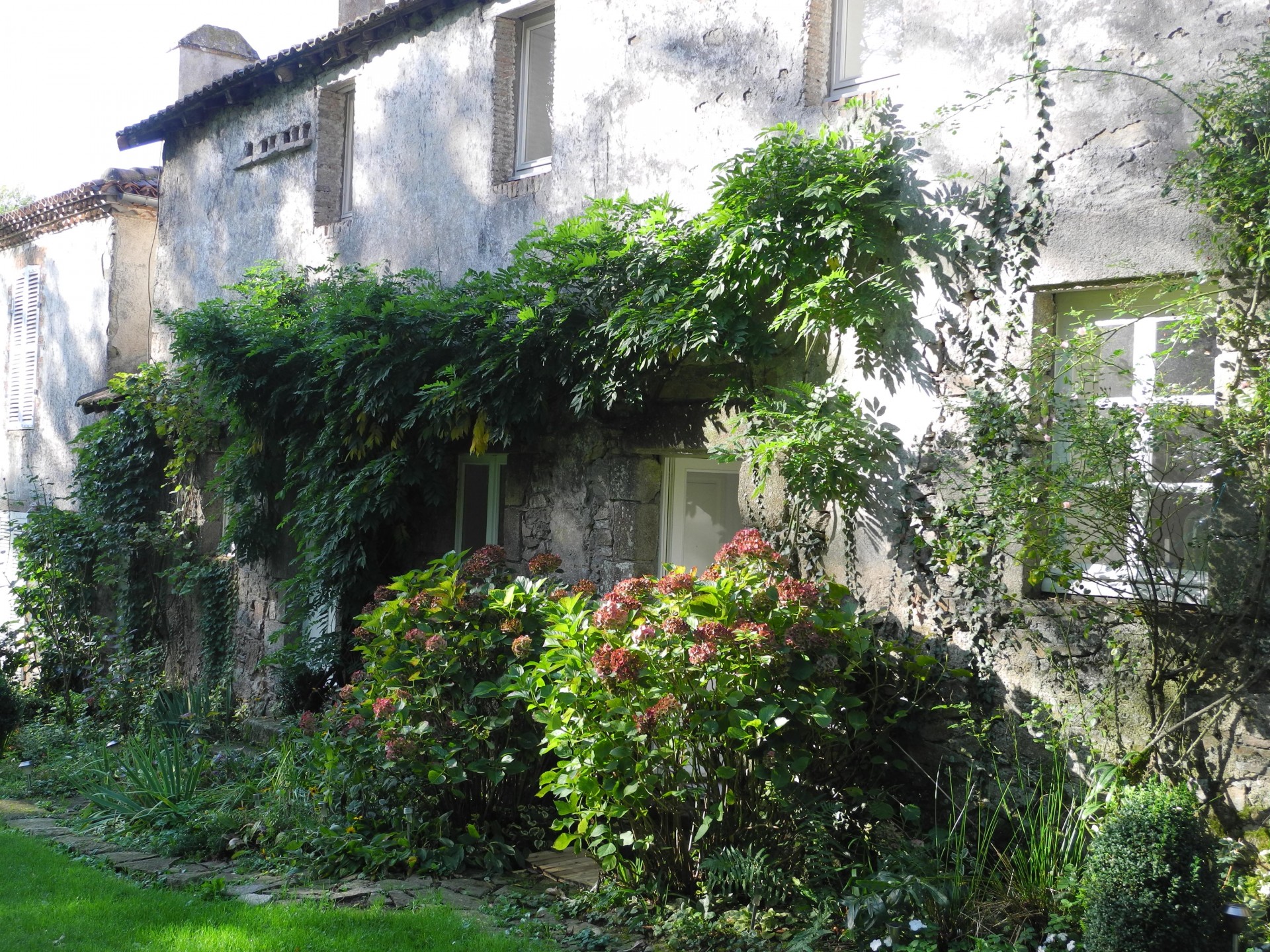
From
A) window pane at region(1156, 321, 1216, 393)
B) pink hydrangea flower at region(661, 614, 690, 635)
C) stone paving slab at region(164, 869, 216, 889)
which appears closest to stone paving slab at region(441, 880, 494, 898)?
stone paving slab at region(164, 869, 216, 889)

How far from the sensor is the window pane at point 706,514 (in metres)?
7.09

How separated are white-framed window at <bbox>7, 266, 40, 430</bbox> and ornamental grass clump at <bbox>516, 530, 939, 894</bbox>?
39.8 ft

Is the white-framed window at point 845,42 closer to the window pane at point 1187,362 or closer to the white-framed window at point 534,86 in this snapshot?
the window pane at point 1187,362

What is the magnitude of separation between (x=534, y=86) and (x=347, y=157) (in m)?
2.50

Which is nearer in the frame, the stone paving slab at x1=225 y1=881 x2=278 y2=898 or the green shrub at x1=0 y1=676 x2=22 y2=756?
the stone paving slab at x1=225 y1=881 x2=278 y2=898

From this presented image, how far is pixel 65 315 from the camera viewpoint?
543 inches

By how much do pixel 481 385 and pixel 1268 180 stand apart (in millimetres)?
4487

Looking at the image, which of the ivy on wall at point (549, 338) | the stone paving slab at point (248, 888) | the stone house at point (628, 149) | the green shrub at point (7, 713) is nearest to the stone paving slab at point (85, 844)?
the stone paving slab at point (248, 888)

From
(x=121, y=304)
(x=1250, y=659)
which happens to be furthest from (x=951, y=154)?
(x=121, y=304)

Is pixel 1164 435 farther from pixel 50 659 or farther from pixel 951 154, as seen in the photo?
pixel 50 659

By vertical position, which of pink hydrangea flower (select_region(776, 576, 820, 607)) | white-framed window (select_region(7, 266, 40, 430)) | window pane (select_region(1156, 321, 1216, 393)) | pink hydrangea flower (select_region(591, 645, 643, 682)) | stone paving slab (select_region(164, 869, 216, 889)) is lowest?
stone paving slab (select_region(164, 869, 216, 889))

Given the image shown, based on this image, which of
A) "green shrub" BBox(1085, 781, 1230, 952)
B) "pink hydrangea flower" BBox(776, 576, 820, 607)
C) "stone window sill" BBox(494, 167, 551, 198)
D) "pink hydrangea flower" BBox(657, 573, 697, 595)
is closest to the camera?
"green shrub" BBox(1085, 781, 1230, 952)

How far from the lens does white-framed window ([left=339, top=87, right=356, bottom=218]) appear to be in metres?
9.99

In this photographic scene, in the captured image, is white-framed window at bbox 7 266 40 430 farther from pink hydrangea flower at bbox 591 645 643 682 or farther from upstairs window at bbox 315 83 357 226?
pink hydrangea flower at bbox 591 645 643 682
